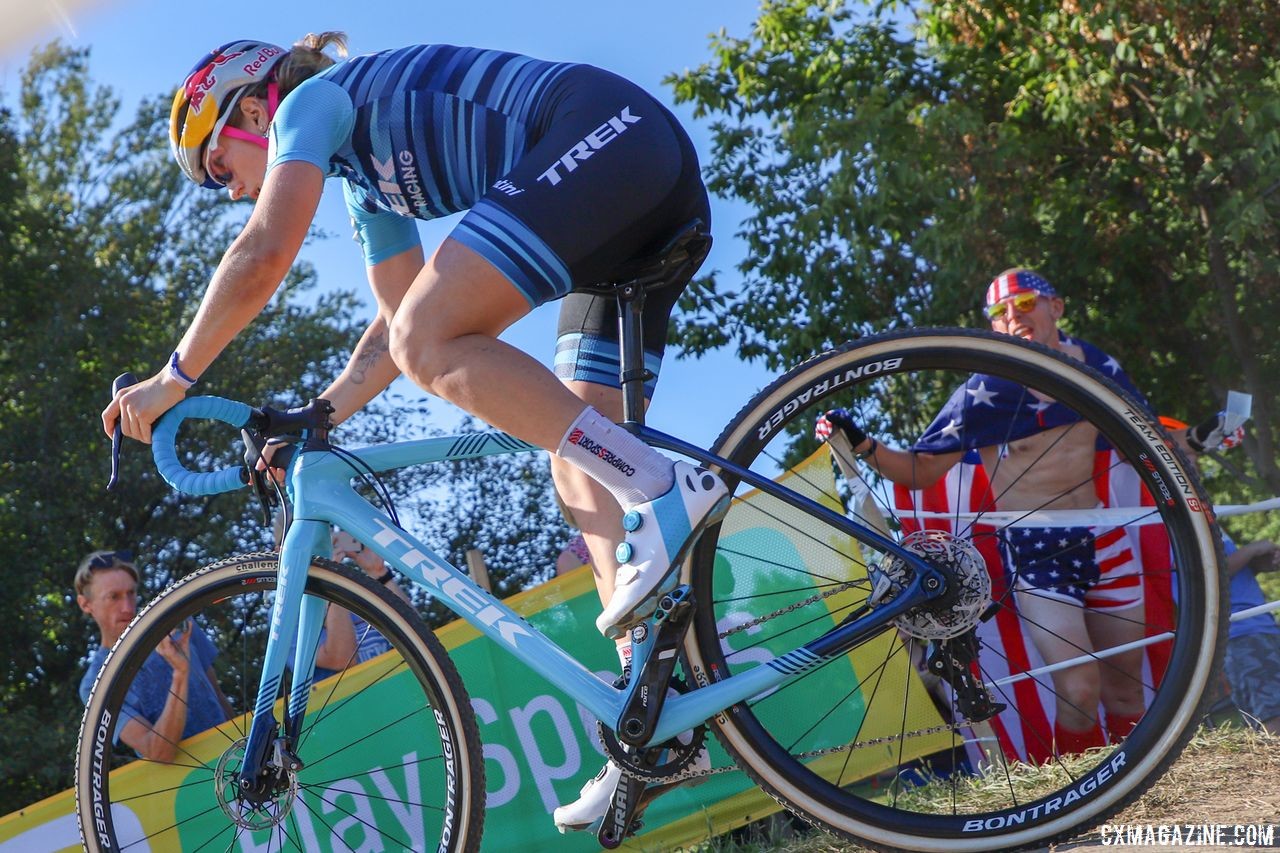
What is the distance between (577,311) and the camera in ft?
8.96

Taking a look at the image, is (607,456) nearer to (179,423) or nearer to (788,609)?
(788,609)

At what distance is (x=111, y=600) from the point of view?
17.2 feet

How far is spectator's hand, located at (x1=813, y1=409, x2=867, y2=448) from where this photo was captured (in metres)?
2.87

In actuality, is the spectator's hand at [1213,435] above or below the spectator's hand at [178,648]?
below

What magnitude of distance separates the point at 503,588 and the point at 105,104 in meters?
12.3

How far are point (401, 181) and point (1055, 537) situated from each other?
2.48m

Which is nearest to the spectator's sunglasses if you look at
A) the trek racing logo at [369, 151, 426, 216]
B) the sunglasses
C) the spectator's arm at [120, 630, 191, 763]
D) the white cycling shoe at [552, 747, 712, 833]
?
the spectator's arm at [120, 630, 191, 763]

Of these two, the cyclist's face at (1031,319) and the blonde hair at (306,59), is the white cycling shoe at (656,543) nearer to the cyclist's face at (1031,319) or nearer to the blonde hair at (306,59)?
the blonde hair at (306,59)

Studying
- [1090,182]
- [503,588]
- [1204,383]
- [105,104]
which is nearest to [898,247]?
[1090,182]

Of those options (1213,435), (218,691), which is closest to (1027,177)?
(1213,435)

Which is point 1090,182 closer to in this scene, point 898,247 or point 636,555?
point 898,247

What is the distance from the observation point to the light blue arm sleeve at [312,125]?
2.36 metres

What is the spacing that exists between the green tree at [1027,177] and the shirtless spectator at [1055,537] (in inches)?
250

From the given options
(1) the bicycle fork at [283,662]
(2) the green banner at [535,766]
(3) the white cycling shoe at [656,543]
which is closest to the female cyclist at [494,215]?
(3) the white cycling shoe at [656,543]
